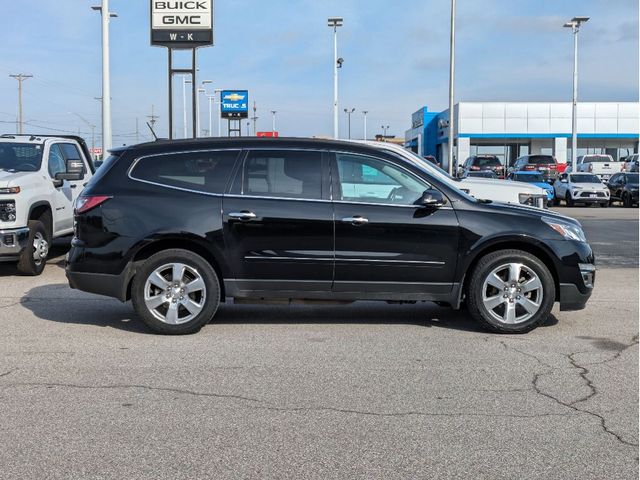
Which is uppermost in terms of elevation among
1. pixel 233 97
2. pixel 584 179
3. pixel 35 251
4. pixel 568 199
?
pixel 233 97

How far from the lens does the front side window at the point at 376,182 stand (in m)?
7.14

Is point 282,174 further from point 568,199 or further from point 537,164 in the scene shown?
point 537,164

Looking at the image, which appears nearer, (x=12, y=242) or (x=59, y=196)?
(x=12, y=242)

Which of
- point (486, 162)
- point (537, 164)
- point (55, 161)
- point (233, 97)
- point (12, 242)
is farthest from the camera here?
point (233, 97)

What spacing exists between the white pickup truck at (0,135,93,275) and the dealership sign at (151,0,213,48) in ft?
18.1

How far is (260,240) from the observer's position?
7055mm

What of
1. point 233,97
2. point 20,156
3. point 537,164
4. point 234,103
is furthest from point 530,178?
point 233,97

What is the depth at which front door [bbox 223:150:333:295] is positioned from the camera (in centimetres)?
704

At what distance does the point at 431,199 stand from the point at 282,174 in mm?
1431

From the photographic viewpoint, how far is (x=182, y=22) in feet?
58.3

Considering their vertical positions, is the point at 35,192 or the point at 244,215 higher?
the point at 35,192

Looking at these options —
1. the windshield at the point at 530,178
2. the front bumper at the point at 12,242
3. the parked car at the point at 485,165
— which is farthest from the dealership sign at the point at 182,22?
the parked car at the point at 485,165

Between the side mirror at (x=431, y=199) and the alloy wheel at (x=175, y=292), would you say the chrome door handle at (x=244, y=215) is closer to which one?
the alloy wheel at (x=175, y=292)

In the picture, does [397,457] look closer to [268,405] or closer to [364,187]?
[268,405]
